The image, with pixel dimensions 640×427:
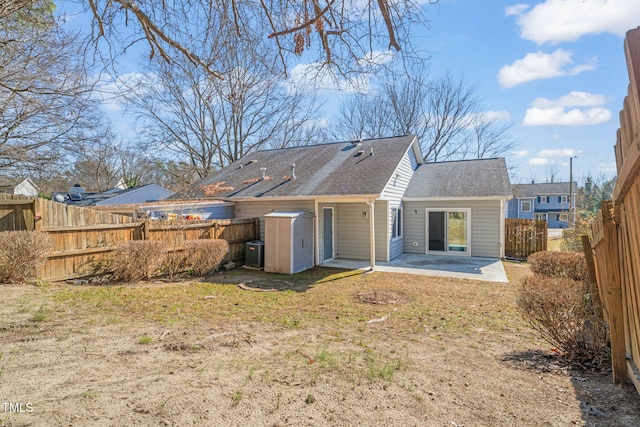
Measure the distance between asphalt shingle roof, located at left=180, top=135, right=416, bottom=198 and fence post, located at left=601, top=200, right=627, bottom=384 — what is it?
24.5 feet

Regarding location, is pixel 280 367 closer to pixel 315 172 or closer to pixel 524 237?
pixel 315 172

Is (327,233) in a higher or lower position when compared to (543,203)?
lower

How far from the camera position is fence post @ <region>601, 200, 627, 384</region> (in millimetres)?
2762

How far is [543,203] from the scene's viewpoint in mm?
42312

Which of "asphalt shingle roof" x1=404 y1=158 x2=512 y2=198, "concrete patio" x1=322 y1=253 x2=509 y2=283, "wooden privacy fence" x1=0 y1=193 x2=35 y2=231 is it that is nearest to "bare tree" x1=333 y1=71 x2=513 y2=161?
"asphalt shingle roof" x1=404 y1=158 x2=512 y2=198

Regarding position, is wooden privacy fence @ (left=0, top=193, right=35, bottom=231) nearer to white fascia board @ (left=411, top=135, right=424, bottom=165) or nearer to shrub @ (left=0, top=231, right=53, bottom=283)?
shrub @ (left=0, top=231, right=53, bottom=283)

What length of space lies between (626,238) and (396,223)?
1098 centimetres

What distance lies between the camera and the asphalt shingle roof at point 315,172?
37.8ft

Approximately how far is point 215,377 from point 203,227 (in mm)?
8196

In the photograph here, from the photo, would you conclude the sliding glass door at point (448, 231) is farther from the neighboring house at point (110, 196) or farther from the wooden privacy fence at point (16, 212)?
the neighboring house at point (110, 196)

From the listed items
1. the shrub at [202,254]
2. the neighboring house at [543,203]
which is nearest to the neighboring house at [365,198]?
the shrub at [202,254]

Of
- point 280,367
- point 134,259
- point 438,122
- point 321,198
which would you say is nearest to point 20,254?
point 134,259

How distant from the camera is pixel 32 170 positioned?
45.1 ft

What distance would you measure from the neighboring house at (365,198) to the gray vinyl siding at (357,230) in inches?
1.4
